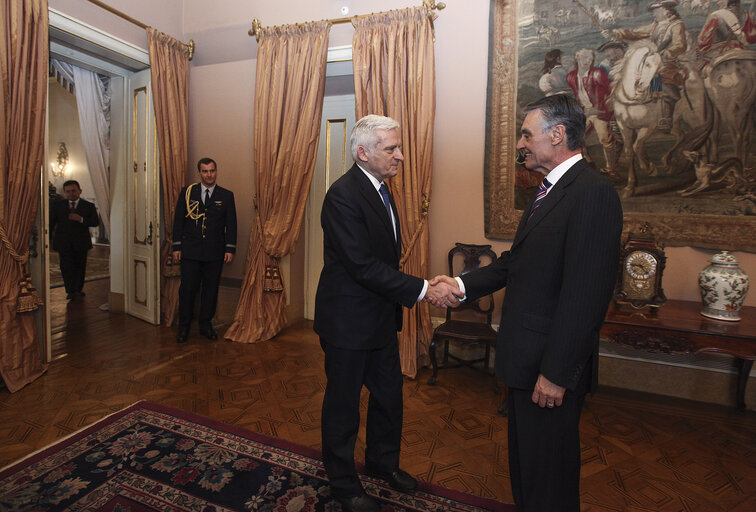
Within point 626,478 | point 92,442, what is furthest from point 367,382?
point 92,442

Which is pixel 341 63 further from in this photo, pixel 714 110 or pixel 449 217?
pixel 714 110

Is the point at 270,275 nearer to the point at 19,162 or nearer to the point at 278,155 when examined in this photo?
the point at 278,155

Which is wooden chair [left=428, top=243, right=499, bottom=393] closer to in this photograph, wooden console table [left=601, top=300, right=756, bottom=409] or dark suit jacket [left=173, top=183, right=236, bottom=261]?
wooden console table [left=601, top=300, right=756, bottom=409]

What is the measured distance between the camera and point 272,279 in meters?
4.45

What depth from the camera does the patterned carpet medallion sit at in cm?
202

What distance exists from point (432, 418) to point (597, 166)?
2149mm

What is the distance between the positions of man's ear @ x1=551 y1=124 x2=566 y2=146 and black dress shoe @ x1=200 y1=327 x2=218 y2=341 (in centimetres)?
379

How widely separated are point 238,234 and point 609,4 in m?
3.90

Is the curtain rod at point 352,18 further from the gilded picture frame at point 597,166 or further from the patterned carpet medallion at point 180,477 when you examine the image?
the patterned carpet medallion at point 180,477

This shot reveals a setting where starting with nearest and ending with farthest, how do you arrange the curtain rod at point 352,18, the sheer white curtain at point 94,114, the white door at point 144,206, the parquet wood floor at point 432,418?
1. the parquet wood floor at point 432,418
2. the curtain rod at point 352,18
3. the white door at point 144,206
4. the sheer white curtain at point 94,114

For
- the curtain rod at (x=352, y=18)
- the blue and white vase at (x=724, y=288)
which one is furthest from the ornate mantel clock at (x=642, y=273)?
the curtain rod at (x=352, y=18)

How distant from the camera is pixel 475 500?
210 centimetres

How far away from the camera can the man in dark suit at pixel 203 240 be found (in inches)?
167

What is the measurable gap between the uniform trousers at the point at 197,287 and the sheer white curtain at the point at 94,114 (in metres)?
1.86
